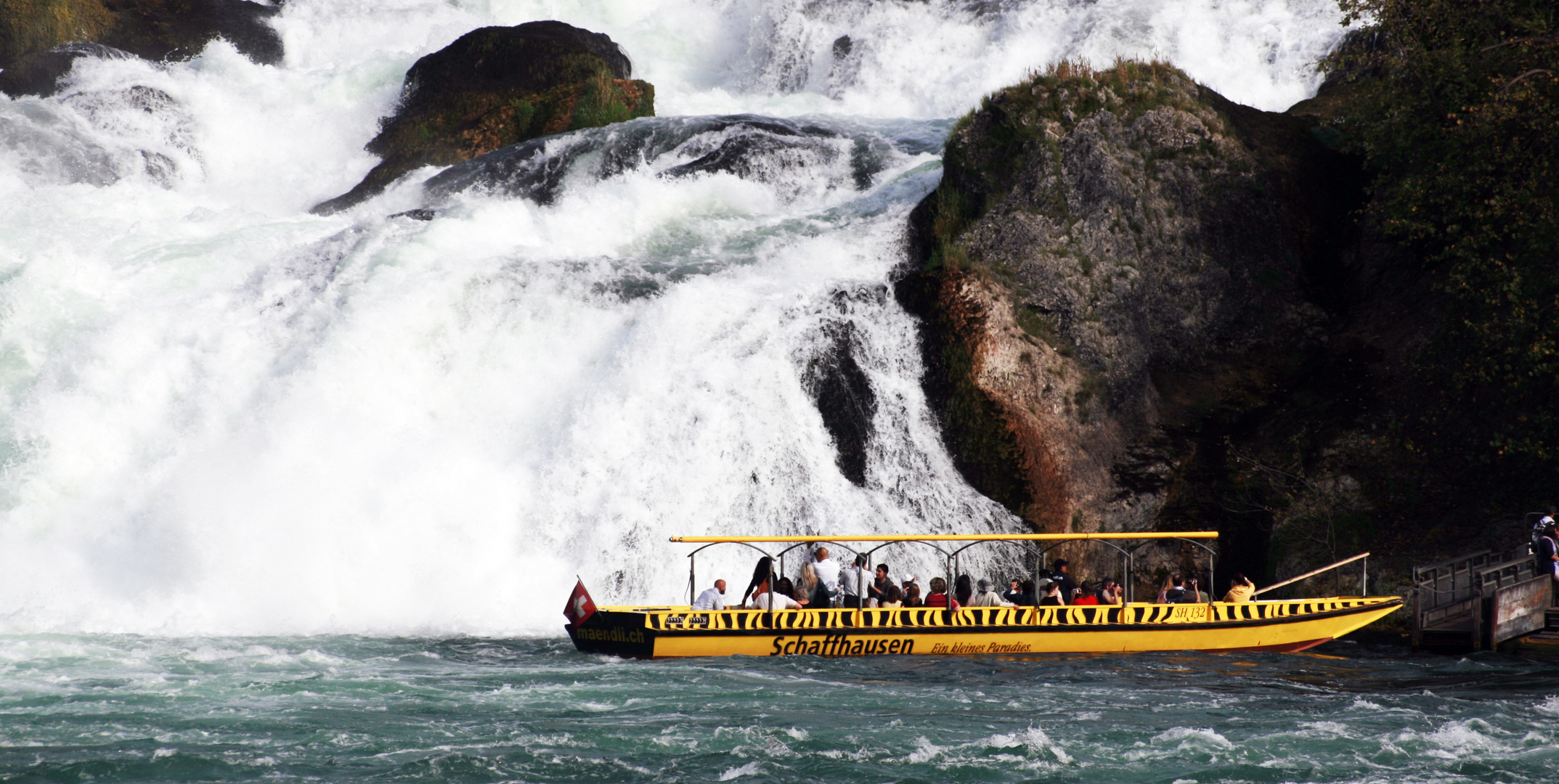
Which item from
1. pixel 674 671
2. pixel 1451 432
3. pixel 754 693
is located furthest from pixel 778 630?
pixel 1451 432

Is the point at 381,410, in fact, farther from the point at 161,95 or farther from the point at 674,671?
the point at 161,95

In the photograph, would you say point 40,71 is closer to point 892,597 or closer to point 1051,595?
point 892,597

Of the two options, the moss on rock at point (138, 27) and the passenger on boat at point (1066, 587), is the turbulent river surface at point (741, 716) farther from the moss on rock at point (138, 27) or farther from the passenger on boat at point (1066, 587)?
the moss on rock at point (138, 27)

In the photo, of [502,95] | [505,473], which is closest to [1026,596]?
[505,473]

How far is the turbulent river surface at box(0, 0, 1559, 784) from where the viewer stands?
44.5 feet

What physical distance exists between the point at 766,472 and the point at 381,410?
7.90 metres

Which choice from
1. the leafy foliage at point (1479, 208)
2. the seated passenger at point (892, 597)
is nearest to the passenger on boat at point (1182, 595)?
the seated passenger at point (892, 597)

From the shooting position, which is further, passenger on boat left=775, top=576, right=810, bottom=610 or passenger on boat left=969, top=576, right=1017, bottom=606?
passenger on boat left=775, top=576, right=810, bottom=610

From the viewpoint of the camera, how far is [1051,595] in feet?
69.2

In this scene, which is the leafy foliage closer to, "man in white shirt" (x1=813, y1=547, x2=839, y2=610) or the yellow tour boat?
the yellow tour boat

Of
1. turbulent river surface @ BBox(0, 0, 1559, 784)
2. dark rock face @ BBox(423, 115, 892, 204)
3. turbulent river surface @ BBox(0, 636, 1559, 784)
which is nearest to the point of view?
turbulent river surface @ BBox(0, 636, 1559, 784)

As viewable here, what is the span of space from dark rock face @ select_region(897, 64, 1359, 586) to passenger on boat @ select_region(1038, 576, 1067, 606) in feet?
8.66

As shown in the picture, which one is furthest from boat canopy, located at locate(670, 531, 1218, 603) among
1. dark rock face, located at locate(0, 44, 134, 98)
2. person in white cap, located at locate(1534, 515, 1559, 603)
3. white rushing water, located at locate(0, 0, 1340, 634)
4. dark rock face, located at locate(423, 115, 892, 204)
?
dark rock face, located at locate(0, 44, 134, 98)

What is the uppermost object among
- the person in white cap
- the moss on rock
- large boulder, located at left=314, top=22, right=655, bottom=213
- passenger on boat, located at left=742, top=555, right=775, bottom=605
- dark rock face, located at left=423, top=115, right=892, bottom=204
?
the moss on rock
